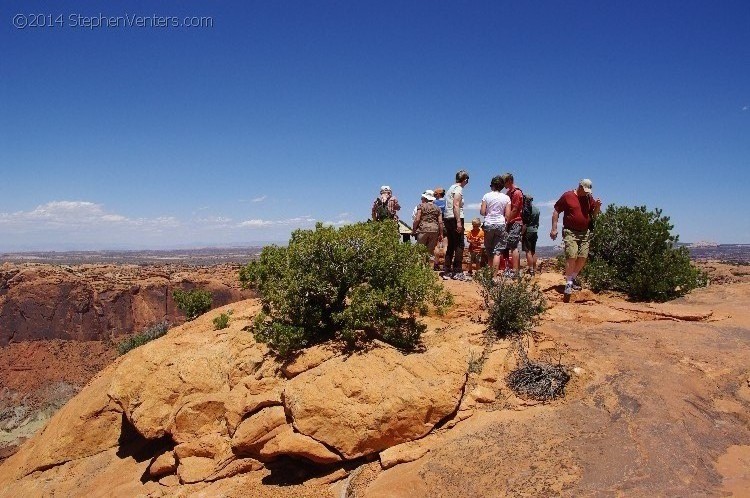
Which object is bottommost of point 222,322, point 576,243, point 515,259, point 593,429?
point 593,429

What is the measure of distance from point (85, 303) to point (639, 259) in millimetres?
38591

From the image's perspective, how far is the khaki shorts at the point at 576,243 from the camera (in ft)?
26.9

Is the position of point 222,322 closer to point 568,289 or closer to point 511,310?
point 511,310

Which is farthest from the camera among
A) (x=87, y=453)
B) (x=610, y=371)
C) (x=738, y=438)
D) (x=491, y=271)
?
(x=87, y=453)

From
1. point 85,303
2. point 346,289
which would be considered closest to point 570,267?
point 346,289

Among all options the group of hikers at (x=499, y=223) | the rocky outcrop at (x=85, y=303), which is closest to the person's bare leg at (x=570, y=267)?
the group of hikers at (x=499, y=223)

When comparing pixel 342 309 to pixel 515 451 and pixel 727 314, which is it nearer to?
pixel 515 451

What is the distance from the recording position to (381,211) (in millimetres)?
10969

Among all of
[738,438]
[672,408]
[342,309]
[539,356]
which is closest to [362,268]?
[342,309]

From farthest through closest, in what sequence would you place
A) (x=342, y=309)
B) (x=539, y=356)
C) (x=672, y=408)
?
(x=342, y=309) → (x=539, y=356) → (x=672, y=408)

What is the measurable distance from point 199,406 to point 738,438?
6114 mm

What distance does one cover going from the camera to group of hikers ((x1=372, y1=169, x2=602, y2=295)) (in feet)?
27.0

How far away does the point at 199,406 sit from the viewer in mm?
6258

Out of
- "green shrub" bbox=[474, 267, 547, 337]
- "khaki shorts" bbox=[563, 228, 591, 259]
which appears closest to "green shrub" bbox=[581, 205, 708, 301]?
"khaki shorts" bbox=[563, 228, 591, 259]
